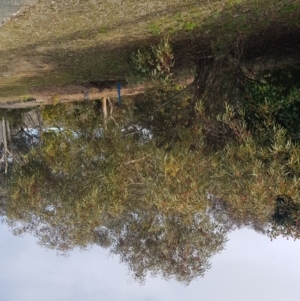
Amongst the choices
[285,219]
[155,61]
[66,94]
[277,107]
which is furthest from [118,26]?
[66,94]

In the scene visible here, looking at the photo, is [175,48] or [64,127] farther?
[64,127]

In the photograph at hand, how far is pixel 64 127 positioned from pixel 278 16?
8.28 m

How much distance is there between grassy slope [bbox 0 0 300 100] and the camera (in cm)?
779

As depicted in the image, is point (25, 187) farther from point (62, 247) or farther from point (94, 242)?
point (94, 242)

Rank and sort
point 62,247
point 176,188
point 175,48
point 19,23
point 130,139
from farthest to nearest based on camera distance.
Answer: point 62,247
point 130,139
point 175,48
point 176,188
point 19,23

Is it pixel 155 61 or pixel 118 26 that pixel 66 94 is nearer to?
pixel 155 61

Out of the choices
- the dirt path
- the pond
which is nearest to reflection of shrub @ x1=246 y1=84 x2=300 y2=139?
the pond

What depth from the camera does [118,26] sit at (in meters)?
8.73

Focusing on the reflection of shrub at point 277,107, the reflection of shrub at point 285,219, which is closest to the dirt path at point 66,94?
the reflection of shrub at point 277,107

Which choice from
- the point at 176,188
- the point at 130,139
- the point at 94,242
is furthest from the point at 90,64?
the point at 94,242

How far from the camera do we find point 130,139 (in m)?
11.2

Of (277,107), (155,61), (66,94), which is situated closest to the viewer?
(277,107)

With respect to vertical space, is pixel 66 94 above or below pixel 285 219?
above

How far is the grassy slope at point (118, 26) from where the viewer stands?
7789 mm
